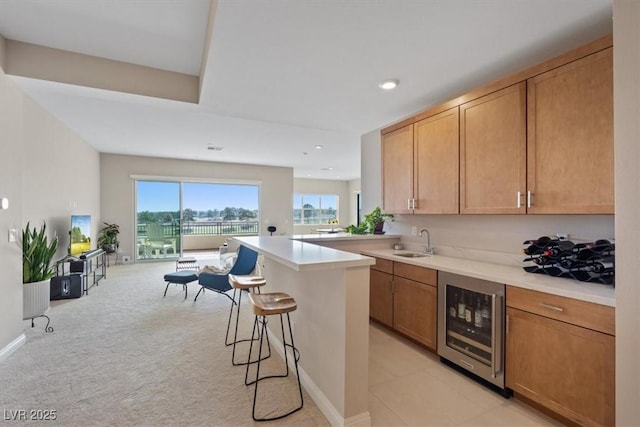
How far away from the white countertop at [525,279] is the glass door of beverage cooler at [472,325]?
0.21 ft

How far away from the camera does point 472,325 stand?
230 centimetres

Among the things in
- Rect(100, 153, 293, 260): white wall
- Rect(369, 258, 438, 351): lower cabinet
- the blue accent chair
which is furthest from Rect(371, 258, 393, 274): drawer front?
Rect(100, 153, 293, 260): white wall

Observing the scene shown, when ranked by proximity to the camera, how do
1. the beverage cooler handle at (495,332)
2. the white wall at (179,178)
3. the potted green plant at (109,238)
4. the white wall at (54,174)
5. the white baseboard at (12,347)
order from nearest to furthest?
1. the beverage cooler handle at (495,332)
2. the white baseboard at (12,347)
3. the white wall at (54,174)
4. the potted green plant at (109,238)
5. the white wall at (179,178)

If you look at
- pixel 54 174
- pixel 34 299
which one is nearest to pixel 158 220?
pixel 54 174

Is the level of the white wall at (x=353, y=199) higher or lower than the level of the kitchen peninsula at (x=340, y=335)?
higher

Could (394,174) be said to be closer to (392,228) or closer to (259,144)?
(392,228)

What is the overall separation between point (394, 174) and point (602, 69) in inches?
77.7

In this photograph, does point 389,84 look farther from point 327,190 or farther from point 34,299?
point 327,190

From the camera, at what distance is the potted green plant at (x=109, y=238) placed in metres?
6.65

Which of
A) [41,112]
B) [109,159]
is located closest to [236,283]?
[41,112]

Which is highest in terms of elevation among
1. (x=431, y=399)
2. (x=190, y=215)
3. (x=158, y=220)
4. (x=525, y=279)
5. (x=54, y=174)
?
(x=54, y=174)

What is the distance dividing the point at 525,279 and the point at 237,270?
3182 millimetres

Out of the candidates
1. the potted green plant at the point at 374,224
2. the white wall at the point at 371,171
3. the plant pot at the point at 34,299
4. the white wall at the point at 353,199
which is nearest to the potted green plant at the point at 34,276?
the plant pot at the point at 34,299

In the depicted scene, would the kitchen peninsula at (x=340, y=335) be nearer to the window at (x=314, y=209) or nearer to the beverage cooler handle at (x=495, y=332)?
the beverage cooler handle at (x=495, y=332)
